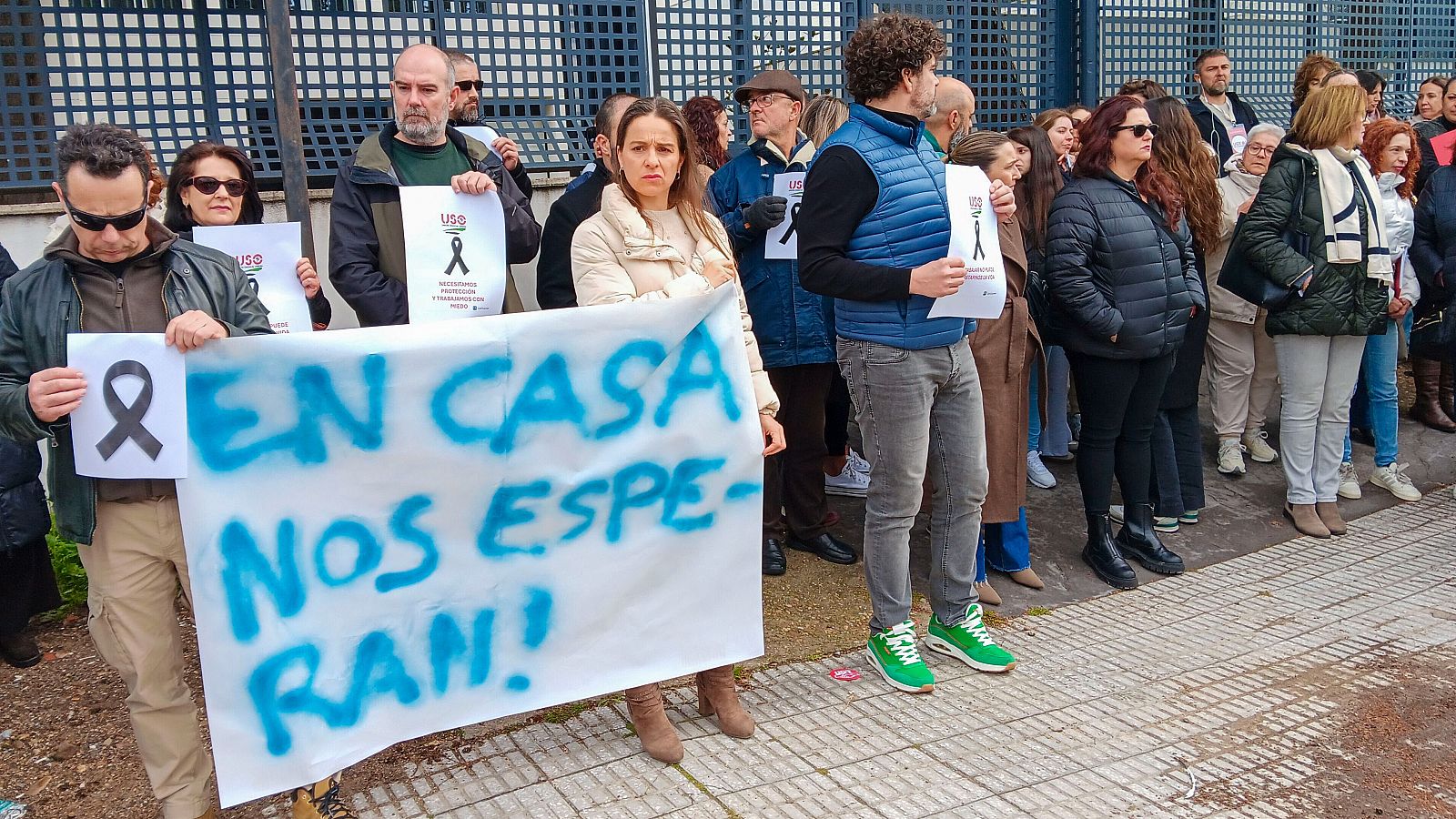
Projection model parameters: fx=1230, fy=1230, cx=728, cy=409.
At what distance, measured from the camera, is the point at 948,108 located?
543cm

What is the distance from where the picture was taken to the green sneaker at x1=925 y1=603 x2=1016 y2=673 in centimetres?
470

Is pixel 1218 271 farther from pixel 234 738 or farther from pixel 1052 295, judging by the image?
pixel 234 738

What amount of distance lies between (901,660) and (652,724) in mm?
1060

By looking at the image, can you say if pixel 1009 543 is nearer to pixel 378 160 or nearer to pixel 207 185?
pixel 378 160

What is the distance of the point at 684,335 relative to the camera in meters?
3.96

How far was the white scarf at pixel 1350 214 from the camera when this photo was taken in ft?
20.5

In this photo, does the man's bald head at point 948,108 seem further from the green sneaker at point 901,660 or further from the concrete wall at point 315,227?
the green sneaker at point 901,660

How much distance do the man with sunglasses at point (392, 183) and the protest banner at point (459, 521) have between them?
0.97 m

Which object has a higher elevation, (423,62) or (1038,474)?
(423,62)

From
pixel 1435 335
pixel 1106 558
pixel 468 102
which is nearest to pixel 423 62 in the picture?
pixel 468 102

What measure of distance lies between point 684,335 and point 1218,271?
4.37 meters

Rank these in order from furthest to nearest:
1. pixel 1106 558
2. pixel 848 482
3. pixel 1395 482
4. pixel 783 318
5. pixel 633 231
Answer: pixel 1395 482
pixel 848 482
pixel 1106 558
pixel 783 318
pixel 633 231

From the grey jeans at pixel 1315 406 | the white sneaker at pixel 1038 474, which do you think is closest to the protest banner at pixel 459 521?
the white sneaker at pixel 1038 474

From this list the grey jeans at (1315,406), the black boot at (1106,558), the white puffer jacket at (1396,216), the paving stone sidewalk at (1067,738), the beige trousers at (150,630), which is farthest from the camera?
the white puffer jacket at (1396,216)
